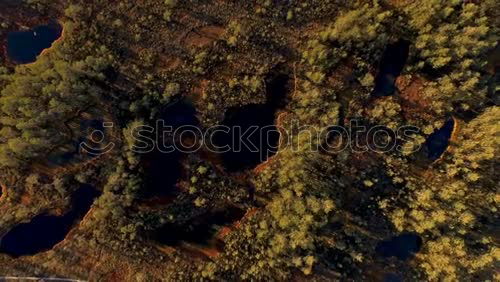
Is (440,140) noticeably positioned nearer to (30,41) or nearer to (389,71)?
(389,71)

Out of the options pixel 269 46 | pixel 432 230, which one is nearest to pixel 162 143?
pixel 269 46

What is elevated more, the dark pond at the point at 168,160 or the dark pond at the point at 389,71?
the dark pond at the point at 389,71

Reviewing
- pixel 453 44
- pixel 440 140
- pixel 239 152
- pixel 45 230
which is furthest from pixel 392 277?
pixel 45 230

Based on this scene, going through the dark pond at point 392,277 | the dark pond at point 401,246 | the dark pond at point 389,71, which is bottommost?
the dark pond at point 392,277

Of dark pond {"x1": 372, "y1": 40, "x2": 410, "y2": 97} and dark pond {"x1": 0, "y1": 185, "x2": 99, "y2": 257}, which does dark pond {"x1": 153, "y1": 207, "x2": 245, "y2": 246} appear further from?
dark pond {"x1": 372, "y1": 40, "x2": 410, "y2": 97}

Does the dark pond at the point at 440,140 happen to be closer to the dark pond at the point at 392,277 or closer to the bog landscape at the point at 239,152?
the bog landscape at the point at 239,152

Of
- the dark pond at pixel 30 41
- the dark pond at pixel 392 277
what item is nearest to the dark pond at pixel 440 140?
the dark pond at pixel 392 277

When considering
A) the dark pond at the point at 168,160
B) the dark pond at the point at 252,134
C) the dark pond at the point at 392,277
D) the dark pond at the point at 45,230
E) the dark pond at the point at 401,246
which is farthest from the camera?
the dark pond at the point at 252,134

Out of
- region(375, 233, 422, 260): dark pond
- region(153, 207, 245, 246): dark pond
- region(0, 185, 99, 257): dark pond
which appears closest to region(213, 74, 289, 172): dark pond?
region(153, 207, 245, 246): dark pond
